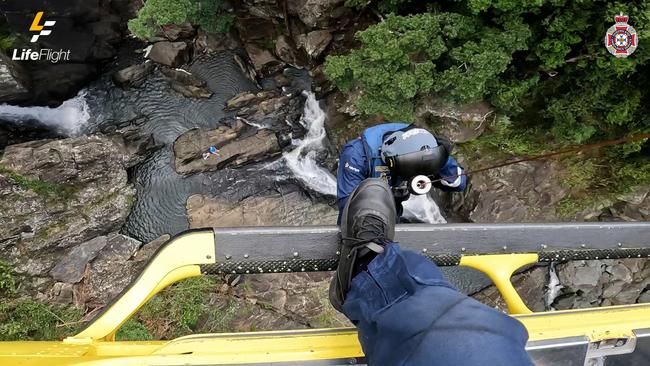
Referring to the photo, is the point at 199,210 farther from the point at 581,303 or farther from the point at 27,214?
the point at 581,303

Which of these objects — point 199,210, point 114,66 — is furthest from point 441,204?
point 114,66

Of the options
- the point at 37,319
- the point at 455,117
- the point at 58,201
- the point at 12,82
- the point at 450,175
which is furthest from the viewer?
the point at 58,201

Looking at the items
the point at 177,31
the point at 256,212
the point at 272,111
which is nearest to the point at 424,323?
the point at 256,212

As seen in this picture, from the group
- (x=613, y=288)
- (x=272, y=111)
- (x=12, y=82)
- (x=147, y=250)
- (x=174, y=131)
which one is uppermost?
(x=12, y=82)

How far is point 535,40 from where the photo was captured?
19.5 feet

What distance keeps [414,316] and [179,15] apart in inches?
294

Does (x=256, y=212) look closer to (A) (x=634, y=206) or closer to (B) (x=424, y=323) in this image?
(A) (x=634, y=206)

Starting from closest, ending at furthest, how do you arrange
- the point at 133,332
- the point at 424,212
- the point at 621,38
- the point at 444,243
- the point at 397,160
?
the point at 444,243 < the point at 397,160 < the point at 621,38 < the point at 133,332 < the point at 424,212

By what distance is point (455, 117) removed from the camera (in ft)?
22.5

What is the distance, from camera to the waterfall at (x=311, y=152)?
373 inches

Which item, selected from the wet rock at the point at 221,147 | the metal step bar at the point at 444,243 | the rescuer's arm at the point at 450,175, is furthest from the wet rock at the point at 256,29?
the metal step bar at the point at 444,243

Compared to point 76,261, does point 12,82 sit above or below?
above

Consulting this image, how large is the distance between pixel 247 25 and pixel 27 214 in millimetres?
5684

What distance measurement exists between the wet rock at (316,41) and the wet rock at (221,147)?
2238 millimetres
